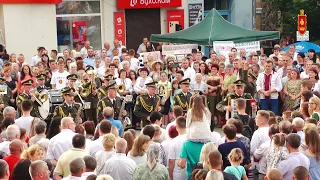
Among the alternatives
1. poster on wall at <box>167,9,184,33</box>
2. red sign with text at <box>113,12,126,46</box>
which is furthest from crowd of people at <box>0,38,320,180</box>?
poster on wall at <box>167,9,184,33</box>

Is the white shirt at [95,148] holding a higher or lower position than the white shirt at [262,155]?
higher

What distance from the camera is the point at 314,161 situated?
977 centimetres

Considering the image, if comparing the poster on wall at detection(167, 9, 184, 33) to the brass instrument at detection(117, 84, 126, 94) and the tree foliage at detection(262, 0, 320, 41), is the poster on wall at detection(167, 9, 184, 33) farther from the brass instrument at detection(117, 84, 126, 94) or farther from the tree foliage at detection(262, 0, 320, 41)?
the brass instrument at detection(117, 84, 126, 94)

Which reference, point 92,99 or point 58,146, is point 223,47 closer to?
point 92,99

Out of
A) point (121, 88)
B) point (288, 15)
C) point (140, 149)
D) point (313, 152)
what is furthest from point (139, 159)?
point (288, 15)

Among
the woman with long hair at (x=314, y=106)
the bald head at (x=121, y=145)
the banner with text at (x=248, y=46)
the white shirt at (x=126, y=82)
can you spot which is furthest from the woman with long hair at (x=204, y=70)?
the bald head at (x=121, y=145)

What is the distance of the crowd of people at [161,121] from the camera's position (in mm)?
9422

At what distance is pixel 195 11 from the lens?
2927cm

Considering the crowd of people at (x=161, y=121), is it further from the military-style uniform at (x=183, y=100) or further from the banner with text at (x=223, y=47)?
the banner with text at (x=223, y=47)

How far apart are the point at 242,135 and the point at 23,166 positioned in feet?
11.4

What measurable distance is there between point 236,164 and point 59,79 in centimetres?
981

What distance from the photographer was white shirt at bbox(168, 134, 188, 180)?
10.5 meters

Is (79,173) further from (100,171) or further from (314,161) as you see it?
(314,161)

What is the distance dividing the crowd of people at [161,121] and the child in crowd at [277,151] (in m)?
0.01
